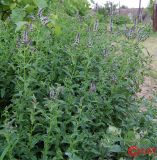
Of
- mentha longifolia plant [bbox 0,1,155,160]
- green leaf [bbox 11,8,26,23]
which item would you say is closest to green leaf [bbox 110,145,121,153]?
mentha longifolia plant [bbox 0,1,155,160]

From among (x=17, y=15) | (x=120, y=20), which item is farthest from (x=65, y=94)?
(x=120, y=20)

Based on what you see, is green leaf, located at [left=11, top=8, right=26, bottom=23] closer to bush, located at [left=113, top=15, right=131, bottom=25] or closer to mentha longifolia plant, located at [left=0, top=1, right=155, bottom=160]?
mentha longifolia plant, located at [left=0, top=1, right=155, bottom=160]

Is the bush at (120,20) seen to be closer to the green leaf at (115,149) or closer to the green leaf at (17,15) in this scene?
the green leaf at (17,15)

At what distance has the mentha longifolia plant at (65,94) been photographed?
217cm

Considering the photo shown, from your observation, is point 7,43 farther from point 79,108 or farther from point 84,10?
point 84,10

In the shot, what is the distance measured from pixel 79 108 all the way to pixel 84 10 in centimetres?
456

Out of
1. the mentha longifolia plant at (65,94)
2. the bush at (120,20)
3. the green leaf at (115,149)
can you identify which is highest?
the bush at (120,20)

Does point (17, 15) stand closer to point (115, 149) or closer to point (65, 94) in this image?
point (65, 94)

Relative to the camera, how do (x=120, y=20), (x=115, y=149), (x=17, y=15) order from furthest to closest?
(x=120, y=20), (x=17, y=15), (x=115, y=149)

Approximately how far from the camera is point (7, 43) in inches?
109

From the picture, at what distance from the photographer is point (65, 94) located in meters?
2.40

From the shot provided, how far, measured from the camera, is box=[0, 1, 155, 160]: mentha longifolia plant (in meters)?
2.17

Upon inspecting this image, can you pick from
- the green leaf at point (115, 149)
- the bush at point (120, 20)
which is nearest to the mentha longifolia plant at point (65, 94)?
the green leaf at point (115, 149)

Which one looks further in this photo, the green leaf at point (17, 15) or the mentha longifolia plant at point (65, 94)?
the green leaf at point (17, 15)
